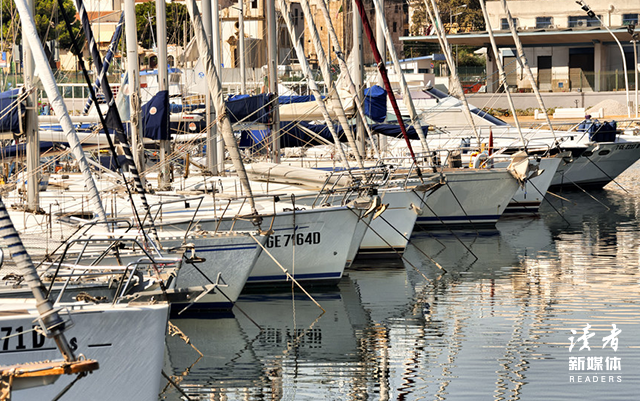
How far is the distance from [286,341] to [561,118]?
46.9 metres

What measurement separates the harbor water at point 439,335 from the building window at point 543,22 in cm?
5074

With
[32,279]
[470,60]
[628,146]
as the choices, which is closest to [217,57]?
[628,146]

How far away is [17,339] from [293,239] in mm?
8768

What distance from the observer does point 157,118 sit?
19.3 meters

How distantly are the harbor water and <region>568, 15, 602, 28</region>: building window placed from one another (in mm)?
49394

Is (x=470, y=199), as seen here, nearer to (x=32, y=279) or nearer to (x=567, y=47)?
(x=32, y=279)

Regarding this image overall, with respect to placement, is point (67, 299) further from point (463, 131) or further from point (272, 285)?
point (463, 131)

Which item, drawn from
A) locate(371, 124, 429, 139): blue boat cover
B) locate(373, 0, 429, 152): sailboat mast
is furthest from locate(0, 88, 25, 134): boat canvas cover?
locate(371, 124, 429, 139): blue boat cover

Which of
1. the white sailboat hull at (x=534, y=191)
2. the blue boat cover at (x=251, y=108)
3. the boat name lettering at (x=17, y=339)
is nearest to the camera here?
the boat name lettering at (x=17, y=339)

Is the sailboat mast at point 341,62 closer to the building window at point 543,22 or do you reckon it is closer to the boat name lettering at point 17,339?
the boat name lettering at point 17,339

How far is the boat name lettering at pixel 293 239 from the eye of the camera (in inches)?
658

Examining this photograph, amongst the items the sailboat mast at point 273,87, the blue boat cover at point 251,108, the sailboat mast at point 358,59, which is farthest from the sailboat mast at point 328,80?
the sailboat mast at point 358,59

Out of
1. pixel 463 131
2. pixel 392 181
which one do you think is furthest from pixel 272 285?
pixel 463 131

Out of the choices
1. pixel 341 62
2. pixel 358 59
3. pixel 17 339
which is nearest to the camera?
pixel 17 339
